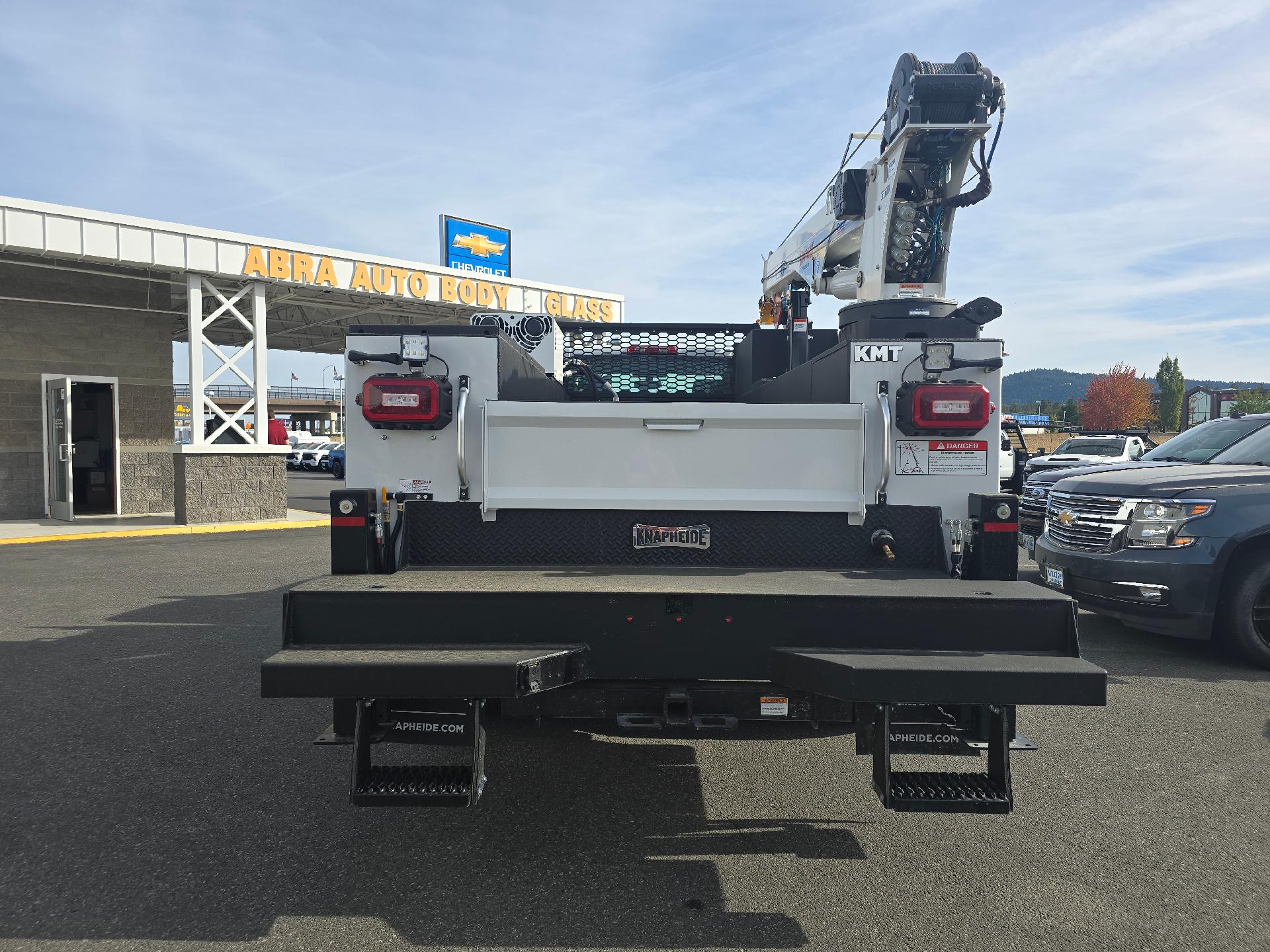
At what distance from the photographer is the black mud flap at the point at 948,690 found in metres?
2.61

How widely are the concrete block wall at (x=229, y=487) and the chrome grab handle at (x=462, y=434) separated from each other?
12.5 meters

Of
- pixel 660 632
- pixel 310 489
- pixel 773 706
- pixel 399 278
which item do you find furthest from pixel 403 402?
pixel 310 489

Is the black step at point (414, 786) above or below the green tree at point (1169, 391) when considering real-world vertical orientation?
below

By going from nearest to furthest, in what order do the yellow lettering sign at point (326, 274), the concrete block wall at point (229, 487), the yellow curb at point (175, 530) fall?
the yellow curb at point (175, 530), the concrete block wall at point (229, 487), the yellow lettering sign at point (326, 274)

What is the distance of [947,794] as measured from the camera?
2.70 meters

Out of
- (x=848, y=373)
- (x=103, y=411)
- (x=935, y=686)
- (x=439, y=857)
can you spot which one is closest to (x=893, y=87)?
(x=848, y=373)

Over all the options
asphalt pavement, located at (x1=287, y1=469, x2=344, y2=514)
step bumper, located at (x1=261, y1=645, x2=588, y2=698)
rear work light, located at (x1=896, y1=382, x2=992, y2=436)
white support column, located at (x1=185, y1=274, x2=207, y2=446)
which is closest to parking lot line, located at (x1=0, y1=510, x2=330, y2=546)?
asphalt pavement, located at (x1=287, y1=469, x2=344, y2=514)

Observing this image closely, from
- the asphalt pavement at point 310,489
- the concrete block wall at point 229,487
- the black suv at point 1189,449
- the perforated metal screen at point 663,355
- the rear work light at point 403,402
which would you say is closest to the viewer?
the rear work light at point 403,402

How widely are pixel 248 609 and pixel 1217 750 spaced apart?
23.7ft

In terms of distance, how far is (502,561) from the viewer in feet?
11.6

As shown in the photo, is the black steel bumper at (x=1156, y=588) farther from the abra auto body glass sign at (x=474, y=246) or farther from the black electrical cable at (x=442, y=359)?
the abra auto body glass sign at (x=474, y=246)


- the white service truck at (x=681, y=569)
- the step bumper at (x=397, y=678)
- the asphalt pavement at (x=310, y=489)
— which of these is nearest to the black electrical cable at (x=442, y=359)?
the white service truck at (x=681, y=569)


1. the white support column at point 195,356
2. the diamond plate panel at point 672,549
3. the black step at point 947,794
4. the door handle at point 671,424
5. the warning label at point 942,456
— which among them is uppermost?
the white support column at point 195,356

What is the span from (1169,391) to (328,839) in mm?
115017
